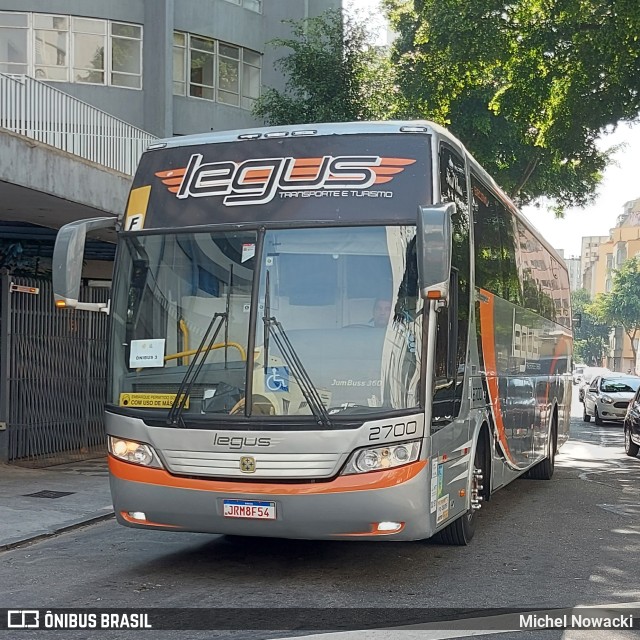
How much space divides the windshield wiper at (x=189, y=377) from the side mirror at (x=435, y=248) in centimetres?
147

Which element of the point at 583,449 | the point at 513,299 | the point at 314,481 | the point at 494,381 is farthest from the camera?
the point at 583,449

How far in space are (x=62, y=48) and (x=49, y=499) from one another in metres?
21.6

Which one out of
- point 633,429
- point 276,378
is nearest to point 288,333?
point 276,378

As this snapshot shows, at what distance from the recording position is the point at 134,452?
750cm

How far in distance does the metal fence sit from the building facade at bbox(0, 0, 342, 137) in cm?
1301

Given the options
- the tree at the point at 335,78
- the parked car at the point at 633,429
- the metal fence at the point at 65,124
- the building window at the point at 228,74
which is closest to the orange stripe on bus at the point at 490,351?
the metal fence at the point at 65,124

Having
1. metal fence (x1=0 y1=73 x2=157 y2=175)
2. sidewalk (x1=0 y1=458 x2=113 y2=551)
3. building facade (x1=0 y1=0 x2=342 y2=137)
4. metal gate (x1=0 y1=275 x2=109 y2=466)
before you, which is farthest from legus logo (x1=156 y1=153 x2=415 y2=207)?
building facade (x1=0 y1=0 x2=342 y2=137)

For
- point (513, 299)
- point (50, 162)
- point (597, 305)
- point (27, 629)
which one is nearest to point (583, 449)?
point (513, 299)

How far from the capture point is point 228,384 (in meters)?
7.22

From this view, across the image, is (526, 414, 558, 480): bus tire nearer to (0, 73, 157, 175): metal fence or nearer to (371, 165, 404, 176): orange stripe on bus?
(371, 165, 404, 176): orange stripe on bus

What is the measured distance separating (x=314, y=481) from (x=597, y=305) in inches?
3975

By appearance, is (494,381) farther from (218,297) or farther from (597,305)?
(597,305)

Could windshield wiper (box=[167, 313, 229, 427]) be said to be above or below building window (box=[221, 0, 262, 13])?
below

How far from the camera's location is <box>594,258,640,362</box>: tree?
305 ft
